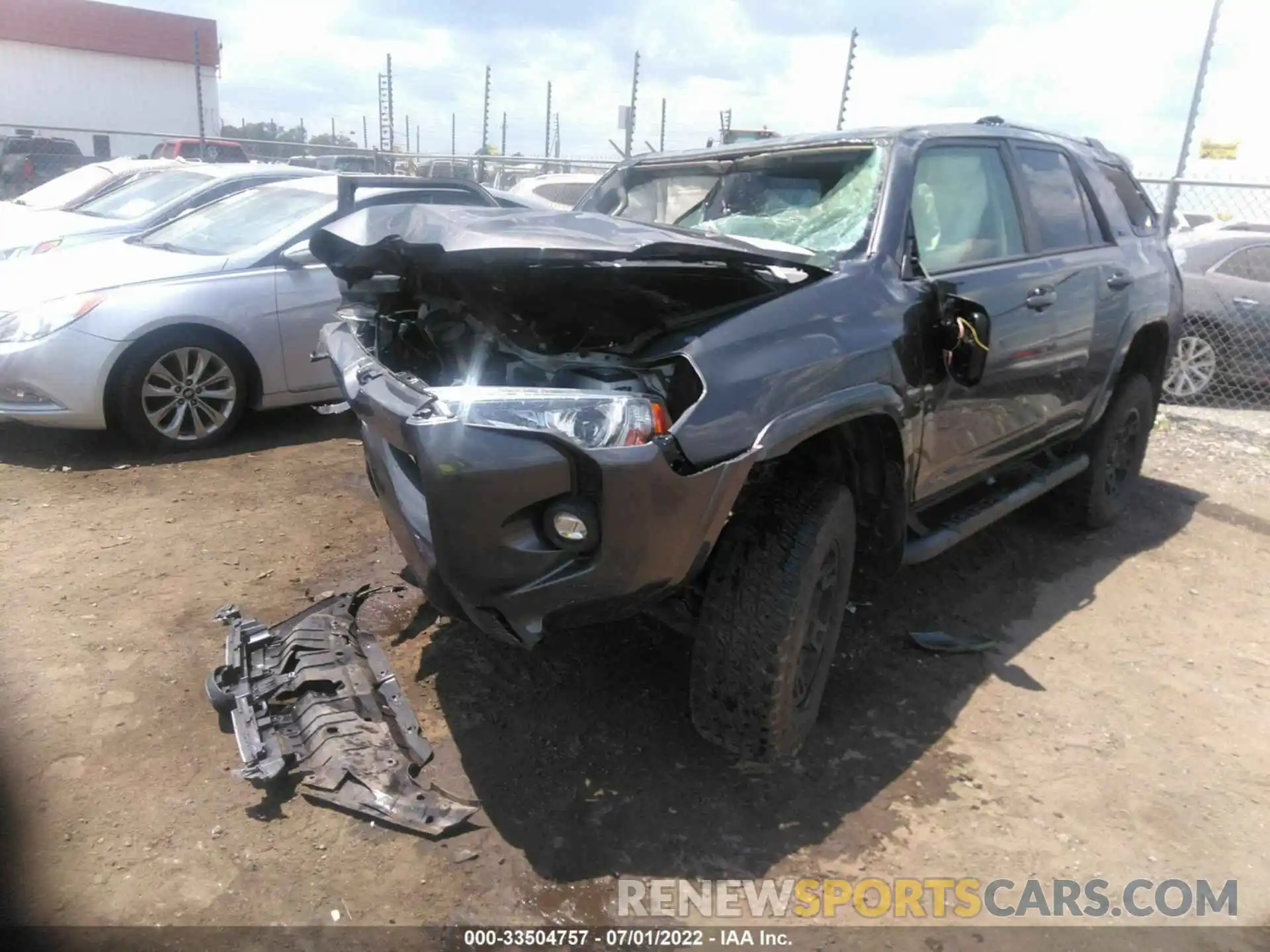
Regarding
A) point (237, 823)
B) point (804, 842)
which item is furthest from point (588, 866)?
point (237, 823)

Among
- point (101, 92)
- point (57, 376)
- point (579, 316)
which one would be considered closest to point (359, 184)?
point (579, 316)

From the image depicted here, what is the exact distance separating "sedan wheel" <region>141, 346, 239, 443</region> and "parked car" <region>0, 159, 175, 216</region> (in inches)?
220

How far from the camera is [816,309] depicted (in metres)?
2.67

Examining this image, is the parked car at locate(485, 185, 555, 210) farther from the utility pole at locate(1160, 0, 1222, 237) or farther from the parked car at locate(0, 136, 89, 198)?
the parked car at locate(0, 136, 89, 198)

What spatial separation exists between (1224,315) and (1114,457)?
3860 mm

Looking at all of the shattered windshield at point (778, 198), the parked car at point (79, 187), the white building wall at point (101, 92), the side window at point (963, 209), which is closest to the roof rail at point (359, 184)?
the shattered windshield at point (778, 198)

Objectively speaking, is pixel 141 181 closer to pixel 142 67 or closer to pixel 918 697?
pixel 918 697

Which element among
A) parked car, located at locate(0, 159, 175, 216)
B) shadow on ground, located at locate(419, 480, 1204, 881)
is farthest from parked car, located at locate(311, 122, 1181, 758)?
parked car, located at locate(0, 159, 175, 216)

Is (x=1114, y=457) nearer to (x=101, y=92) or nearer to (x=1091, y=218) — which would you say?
(x=1091, y=218)

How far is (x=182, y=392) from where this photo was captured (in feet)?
17.5

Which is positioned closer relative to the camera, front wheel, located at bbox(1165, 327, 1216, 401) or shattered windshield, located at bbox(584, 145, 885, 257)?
shattered windshield, located at bbox(584, 145, 885, 257)

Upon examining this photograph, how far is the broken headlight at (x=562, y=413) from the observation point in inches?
85.4

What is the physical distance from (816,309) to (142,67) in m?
53.7

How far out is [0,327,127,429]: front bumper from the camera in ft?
16.2
